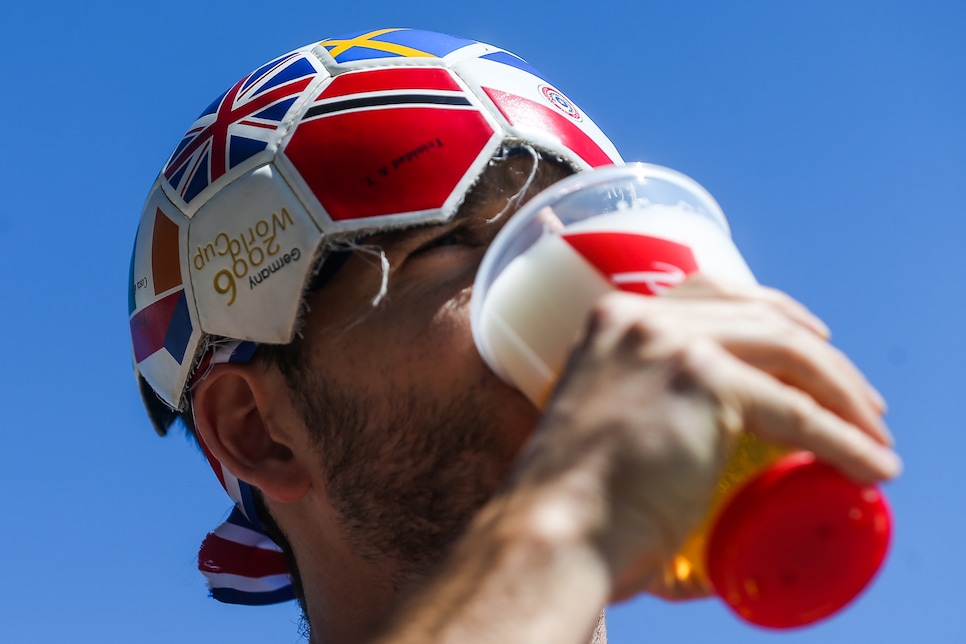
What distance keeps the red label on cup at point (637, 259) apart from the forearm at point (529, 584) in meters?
0.45

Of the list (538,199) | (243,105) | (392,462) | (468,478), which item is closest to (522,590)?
(538,199)

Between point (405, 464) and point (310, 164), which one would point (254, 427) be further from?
point (310, 164)

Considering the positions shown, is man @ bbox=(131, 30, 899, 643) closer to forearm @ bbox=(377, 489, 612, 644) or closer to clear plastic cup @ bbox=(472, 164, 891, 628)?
clear plastic cup @ bbox=(472, 164, 891, 628)

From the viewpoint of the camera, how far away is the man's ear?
282 centimetres

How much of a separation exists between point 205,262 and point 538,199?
1.22 metres

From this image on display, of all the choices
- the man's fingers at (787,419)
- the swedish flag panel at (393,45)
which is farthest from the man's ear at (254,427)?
the man's fingers at (787,419)

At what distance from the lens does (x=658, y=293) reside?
1652mm

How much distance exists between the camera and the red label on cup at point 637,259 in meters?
1.67

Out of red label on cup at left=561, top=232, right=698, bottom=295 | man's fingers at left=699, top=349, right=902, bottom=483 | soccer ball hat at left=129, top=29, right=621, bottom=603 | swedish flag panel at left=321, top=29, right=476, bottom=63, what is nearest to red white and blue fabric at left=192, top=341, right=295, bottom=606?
soccer ball hat at left=129, top=29, right=621, bottom=603

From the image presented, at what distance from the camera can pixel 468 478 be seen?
2.38 m

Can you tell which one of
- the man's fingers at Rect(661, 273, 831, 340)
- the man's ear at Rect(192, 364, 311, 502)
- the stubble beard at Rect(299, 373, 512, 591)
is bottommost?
the man's fingers at Rect(661, 273, 831, 340)

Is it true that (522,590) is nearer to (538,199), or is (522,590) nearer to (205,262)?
(538,199)

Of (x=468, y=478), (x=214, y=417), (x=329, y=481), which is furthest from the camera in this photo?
(x=214, y=417)

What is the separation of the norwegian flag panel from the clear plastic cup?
1155 mm
